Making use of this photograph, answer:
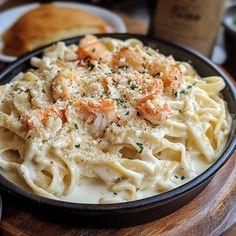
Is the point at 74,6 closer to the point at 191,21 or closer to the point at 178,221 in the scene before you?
the point at 191,21

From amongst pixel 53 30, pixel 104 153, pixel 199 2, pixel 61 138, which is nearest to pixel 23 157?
pixel 61 138

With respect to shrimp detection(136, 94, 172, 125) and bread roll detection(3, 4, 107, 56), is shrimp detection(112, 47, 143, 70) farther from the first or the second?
bread roll detection(3, 4, 107, 56)

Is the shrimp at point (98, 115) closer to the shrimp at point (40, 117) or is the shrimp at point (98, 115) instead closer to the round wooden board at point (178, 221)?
the shrimp at point (40, 117)

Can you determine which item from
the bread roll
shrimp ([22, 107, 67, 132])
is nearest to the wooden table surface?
shrimp ([22, 107, 67, 132])

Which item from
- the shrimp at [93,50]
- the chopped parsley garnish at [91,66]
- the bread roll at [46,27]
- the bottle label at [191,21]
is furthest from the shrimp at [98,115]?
the bottle label at [191,21]

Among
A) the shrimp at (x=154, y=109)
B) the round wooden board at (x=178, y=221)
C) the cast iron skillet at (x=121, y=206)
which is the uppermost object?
the shrimp at (x=154, y=109)

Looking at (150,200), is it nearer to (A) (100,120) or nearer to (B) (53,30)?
(A) (100,120)

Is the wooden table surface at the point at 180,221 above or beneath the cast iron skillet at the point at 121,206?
beneath
